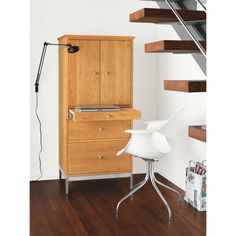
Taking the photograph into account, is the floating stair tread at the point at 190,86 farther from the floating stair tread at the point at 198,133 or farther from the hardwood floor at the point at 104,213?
the hardwood floor at the point at 104,213

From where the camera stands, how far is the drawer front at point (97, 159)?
4.43 m

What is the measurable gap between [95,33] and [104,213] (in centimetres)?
216

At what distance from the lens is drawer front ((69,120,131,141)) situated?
14.5 ft

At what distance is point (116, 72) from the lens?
4555 millimetres

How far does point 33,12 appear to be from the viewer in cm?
483

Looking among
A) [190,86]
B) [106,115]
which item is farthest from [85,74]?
[190,86]

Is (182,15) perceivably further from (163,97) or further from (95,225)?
(163,97)

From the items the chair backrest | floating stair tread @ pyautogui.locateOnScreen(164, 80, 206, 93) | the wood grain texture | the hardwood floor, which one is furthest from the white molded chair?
floating stair tread @ pyautogui.locateOnScreen(164, 80, 206, 93)

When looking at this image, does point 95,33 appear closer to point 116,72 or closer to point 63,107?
point 116,72
